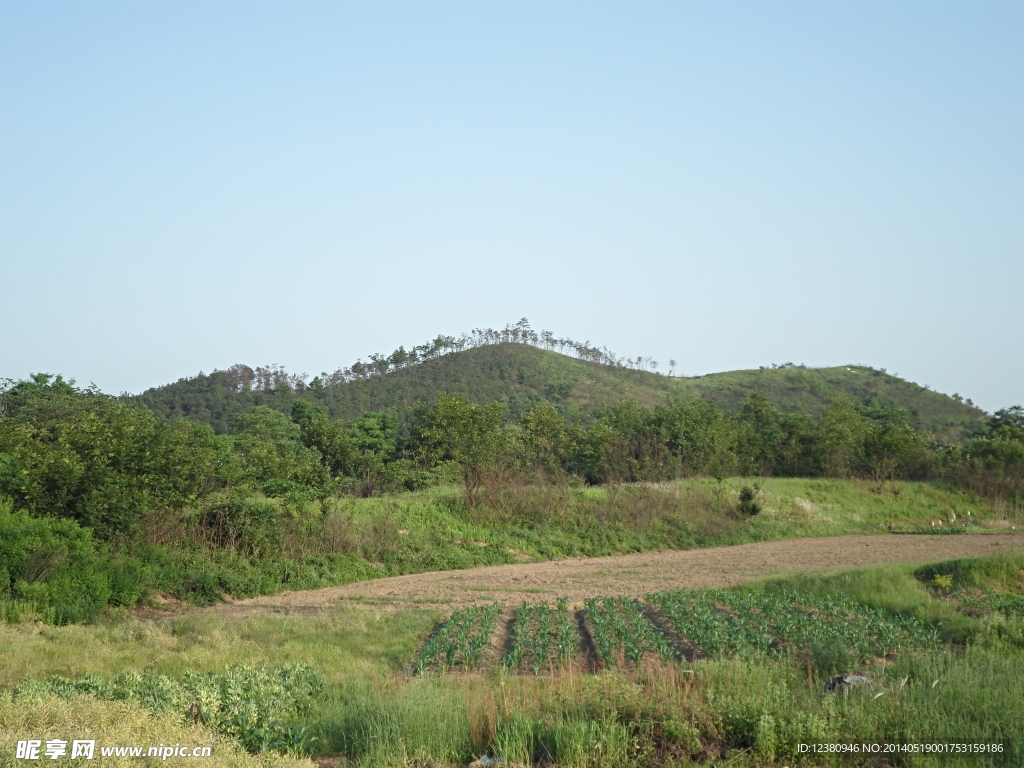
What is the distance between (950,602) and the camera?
16.2 meters

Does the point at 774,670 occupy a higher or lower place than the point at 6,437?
lower

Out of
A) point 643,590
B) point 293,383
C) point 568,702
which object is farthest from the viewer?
point 293,383

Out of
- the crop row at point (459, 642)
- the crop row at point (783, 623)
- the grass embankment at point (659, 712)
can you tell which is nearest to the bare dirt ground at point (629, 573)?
the crop row at point (459, 642)

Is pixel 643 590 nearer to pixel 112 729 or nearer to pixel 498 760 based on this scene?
pixel 498 760

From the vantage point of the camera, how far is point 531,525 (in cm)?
3606

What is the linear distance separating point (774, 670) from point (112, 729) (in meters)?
7.27

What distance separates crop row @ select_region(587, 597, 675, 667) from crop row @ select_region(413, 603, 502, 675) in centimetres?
220

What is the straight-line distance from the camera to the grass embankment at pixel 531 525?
24.4 m

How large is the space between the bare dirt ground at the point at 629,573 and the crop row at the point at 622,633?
9.04ft

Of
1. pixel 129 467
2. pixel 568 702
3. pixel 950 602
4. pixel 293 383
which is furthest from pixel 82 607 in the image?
pixel 293 383

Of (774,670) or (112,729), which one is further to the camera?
(774,670)

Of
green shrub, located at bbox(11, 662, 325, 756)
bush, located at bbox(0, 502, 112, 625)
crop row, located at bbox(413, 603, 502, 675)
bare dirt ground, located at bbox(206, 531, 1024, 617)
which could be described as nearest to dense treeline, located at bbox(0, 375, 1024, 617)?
bush, located at bbox(0, 502, 112, 625)

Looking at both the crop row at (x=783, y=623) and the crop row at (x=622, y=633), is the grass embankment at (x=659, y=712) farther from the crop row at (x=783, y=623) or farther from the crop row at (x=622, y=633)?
the crop row at (x=622, y=633)

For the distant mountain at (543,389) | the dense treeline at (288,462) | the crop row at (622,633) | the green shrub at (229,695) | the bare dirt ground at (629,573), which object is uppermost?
the distant mountain at (543,389)
